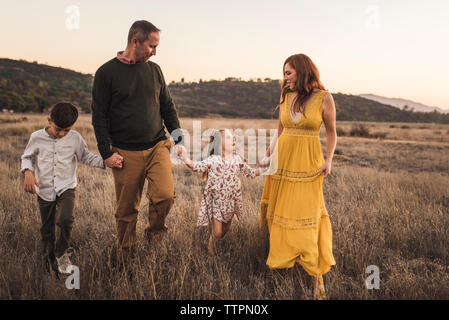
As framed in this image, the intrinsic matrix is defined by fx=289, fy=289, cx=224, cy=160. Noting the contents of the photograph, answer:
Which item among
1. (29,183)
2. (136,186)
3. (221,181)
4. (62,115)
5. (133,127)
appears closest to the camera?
(29,183)

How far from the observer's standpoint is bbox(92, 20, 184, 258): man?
289cm

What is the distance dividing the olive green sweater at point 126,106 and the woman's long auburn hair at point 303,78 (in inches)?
58.4

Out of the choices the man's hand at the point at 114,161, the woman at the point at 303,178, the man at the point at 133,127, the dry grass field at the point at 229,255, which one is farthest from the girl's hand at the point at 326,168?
the man's hand at the point at 114,161

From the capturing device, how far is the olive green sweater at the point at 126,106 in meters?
2.89

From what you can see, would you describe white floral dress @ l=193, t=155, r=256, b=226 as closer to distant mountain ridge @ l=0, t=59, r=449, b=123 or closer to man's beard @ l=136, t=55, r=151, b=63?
man's beard @ l=136, t=55, r=151, b=63

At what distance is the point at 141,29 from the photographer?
2.85 meters

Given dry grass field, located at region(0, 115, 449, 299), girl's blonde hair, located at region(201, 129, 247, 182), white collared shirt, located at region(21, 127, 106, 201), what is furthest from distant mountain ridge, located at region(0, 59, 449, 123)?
girl's blonde hair, located at region(201, 129, 247, 182)

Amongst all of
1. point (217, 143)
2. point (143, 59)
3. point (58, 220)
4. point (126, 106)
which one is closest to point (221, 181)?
point (217, 143)

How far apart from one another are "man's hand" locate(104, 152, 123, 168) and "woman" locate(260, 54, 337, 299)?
5.48 ft

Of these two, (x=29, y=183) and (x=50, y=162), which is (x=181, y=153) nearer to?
(x=50, y=162)

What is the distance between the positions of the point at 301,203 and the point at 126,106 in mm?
2022

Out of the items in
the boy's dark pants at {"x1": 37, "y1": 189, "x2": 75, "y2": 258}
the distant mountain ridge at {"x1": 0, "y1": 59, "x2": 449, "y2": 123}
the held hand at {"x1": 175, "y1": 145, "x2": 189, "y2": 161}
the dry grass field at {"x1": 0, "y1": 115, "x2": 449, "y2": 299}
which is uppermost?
the distant mountain ridge at {"x1": 0, "y1": 59, "x2": 449, "y2": 123}

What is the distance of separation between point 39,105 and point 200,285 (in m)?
36.6
